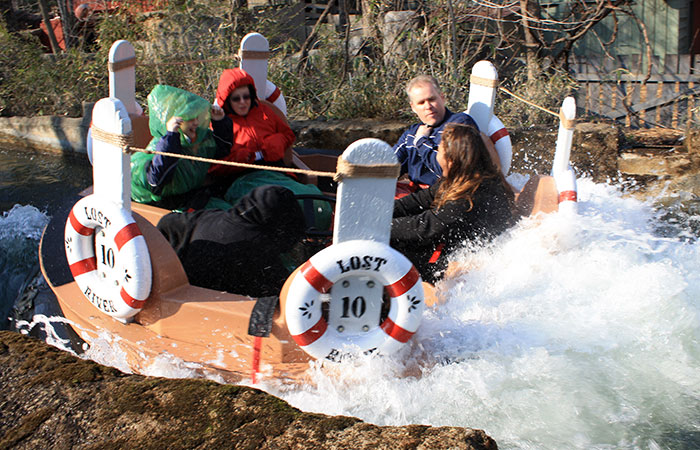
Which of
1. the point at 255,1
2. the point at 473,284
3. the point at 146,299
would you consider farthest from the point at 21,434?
the point at 255,1

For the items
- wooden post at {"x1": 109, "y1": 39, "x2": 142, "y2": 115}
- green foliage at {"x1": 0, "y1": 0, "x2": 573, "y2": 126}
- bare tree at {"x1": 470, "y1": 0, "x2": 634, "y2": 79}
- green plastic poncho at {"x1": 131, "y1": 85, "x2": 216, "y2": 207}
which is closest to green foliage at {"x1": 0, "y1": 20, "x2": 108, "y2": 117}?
green foliage at {"x1": 0, "y1": 0, "x2": 573, "y2": 126}

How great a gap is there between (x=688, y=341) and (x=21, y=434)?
2.59 metres

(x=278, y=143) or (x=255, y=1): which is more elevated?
(x=255, y=1)

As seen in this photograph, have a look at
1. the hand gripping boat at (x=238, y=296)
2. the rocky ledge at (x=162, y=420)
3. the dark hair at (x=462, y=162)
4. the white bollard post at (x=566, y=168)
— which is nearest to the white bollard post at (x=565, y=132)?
the white bollard post at (x=566, y=168)

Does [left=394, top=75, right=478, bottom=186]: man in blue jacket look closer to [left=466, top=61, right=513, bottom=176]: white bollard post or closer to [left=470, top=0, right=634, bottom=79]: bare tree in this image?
[left=466, top=61, right=513, bottom=176]: white bollard post

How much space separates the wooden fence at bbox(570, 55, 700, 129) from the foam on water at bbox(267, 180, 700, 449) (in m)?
4.23

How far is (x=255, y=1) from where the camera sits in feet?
28.6

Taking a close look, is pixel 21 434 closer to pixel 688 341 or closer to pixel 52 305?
pixel 52 305

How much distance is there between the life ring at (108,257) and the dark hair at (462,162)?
1.28 metres

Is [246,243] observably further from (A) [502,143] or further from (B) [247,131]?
(A) [502,143]

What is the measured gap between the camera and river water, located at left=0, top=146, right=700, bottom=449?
2.46 metres

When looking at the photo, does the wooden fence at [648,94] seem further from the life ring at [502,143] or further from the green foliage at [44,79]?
the green foliage at [44,79]

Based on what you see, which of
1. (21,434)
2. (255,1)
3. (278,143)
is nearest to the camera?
(21,434)

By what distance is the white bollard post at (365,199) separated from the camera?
213 centimetres
